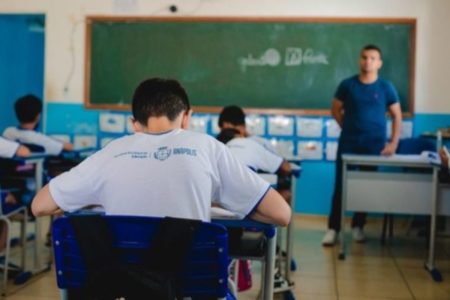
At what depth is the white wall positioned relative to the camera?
18.9 ft

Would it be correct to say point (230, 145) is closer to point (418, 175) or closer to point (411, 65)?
point (418, 175)

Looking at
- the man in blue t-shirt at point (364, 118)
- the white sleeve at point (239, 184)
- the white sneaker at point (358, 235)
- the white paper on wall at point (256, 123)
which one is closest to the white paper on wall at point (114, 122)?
the white paper on wall at point (256, 123)

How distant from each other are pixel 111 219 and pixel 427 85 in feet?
16.0

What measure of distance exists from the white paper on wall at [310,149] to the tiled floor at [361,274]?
99cm

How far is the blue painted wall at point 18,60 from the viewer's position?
295 inches

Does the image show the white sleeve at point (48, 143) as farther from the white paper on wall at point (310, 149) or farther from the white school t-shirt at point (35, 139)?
the white paper on wall at point (310, 149)

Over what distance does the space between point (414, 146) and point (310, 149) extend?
1.12m

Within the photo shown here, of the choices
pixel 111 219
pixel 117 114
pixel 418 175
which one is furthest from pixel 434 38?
pixel 111 219

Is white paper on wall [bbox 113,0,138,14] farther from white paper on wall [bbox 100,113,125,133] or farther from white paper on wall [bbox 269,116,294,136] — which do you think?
white paper on wall [bbox 269,116,294,136]

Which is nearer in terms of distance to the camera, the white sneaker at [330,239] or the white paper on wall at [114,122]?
the white sneaker at [330,239]

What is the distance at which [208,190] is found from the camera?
1.73 metres

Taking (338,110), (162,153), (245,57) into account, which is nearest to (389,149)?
(338,110)

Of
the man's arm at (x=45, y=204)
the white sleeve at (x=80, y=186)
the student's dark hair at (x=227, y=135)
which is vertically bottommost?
the man's arm at (x=45, y=204)

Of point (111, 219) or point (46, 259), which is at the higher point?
point (111, 219)
